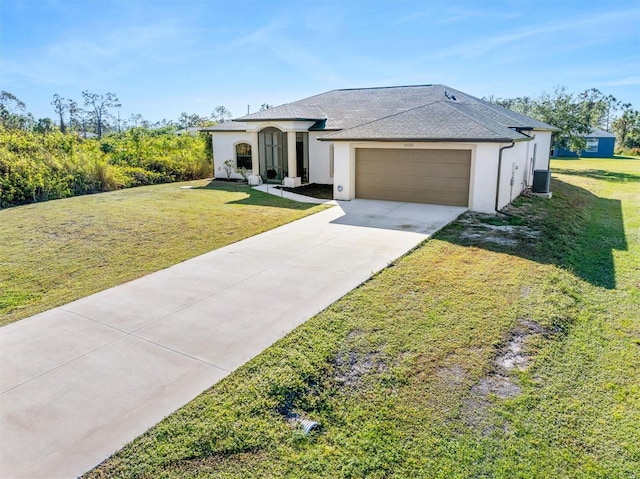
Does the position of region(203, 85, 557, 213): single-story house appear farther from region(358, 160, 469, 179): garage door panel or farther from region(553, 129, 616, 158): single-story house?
region(553, 129, 616, 158): single-story house

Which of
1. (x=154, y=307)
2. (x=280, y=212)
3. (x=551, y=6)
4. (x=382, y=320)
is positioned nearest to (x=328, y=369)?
(x=382, y=320)

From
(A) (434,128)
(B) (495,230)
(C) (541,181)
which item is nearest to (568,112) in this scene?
(C) (541,181)

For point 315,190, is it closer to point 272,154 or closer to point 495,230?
point 272,154

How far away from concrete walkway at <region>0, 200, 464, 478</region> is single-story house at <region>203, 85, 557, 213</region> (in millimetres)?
5217

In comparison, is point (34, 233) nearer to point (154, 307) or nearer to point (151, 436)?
point (154, 307)

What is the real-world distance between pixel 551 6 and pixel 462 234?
10491 mm

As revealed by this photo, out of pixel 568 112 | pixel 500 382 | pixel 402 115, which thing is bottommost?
pixel 500 382

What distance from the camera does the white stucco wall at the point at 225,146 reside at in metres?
22.6

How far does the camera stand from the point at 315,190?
19203 millimetres

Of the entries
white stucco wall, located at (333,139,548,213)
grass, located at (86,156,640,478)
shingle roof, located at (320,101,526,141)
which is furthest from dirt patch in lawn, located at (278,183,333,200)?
grass, located at (86,156,640,478)

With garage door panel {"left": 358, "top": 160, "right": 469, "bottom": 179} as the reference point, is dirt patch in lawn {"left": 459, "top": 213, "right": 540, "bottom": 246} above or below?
below

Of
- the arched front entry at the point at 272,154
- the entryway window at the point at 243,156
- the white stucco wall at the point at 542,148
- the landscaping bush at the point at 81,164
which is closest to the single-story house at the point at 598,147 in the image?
the white stucco wall at the point at 542,148

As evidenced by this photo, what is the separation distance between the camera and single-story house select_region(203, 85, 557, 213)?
550 inches

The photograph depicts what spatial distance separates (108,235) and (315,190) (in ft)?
31.8
